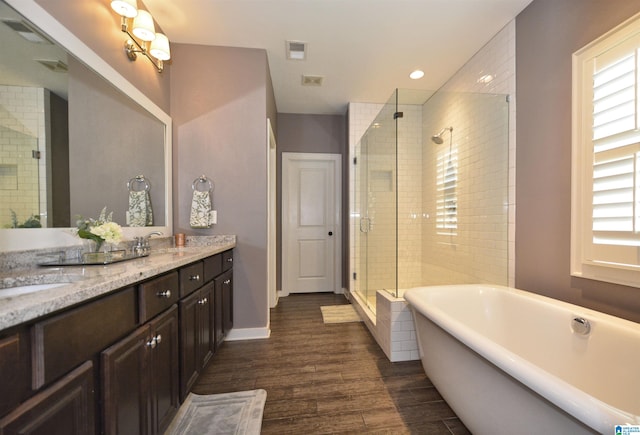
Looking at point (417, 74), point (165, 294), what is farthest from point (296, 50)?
point (165, 294)

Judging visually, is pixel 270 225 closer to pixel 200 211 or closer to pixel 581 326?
pixel 200 211

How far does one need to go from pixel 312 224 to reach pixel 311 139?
4.20 ft

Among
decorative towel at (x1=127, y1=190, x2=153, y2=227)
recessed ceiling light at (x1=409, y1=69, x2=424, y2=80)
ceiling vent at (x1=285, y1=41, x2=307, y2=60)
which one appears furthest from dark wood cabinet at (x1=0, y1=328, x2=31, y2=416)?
recessed ceiling light at (x1=409, y1=69, x2=424, y2=80)

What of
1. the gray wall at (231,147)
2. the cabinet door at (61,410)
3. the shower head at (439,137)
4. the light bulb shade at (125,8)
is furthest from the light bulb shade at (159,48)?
the shower head at (439,137)

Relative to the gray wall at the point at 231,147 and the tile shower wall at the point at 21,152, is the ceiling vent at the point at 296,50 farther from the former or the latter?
the tile shower wall at the point at 21,152

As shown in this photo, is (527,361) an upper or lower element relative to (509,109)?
lower

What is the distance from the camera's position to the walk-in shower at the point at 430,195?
2.13m

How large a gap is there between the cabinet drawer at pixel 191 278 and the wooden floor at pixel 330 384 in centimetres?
71

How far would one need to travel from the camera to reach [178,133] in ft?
7.42

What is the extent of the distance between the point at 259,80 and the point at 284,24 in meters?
0.51

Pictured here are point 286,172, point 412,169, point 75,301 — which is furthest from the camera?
point 286,172

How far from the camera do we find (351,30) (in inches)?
81.6

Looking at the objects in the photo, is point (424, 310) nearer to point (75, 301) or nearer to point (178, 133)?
point (75, 301)

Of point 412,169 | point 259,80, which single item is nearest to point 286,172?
point 259,80
